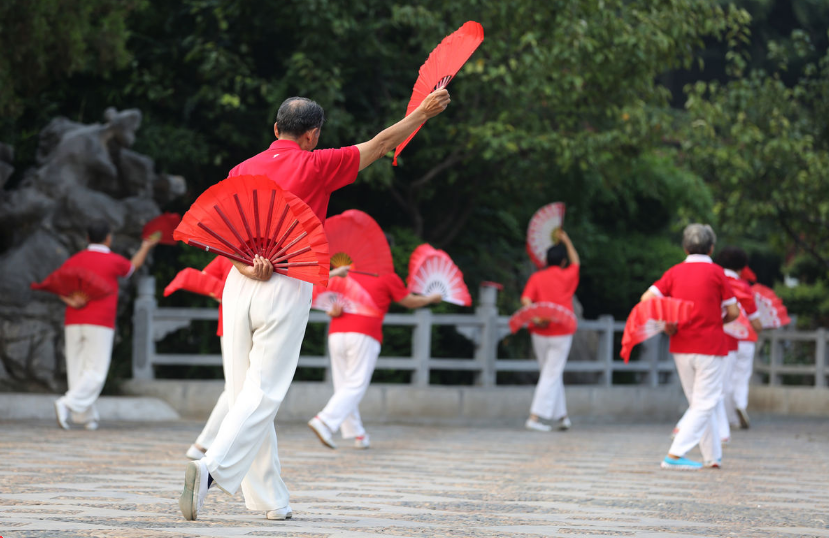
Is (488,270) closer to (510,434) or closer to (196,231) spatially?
(510,434)

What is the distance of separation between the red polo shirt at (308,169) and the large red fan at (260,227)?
15 cm

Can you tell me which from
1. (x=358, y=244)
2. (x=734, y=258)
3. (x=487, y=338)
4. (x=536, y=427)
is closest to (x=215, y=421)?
(x=358, y=244)

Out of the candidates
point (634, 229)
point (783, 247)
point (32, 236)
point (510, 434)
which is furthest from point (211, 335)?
point (783, 247)

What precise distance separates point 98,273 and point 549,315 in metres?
4.62

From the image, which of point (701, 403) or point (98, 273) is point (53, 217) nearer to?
point (98, 273)

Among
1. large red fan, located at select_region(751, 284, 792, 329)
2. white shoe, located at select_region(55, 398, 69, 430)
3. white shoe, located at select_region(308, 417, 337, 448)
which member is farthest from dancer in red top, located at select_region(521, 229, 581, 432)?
white shoe, located at select_region(55, 398, 69, 430)

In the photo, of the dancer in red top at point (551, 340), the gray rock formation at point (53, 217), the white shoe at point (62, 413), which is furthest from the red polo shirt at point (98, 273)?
the dancer in red top at point (551, 340)

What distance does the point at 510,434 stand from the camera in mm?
10969

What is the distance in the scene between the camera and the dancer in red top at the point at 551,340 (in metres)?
11.6

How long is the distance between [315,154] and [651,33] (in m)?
8.35

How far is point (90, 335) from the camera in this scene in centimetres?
1004

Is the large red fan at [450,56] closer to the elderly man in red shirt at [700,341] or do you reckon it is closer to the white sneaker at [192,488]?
the white sneaker at [192,488]

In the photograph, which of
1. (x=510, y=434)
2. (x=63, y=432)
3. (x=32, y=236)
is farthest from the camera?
(x=32, y=236)

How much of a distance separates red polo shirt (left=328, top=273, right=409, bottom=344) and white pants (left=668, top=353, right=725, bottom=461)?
7.54ft
